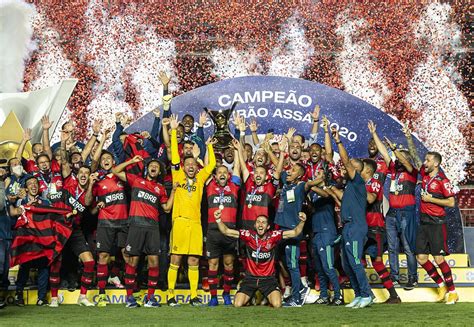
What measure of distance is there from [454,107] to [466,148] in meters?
0.78

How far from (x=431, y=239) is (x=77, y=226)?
3.83 meters

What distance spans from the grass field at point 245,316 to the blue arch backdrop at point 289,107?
11.1 ft

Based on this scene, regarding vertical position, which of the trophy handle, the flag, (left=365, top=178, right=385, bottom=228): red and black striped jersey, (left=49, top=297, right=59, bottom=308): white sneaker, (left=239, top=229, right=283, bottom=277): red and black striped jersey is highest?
the trophy handle

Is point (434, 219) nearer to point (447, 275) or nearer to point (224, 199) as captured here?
point (447, 275)

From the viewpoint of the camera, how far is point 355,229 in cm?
1016

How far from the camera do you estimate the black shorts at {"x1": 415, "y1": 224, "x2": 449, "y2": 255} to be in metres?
10.6

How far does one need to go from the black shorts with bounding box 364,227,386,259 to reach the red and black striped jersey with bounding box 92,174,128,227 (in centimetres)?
262

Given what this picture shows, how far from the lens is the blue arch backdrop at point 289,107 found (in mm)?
13445

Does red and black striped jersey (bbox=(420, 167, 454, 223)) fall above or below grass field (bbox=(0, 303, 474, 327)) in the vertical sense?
above

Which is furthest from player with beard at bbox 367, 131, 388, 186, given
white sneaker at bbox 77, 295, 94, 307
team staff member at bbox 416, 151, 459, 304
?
white sneaker at bbox 77, 295, 94, 307

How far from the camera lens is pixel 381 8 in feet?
61.8

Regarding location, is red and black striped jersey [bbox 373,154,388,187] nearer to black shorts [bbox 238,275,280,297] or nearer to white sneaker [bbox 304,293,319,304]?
white sneaker [bbox 304,293,319,304]

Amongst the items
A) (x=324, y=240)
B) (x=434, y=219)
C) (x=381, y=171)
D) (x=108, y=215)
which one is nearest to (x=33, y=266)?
(x=108, y=215)

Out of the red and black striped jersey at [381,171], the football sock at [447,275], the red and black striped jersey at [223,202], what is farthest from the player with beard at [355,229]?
the red and black striped jersey at [223,202]
